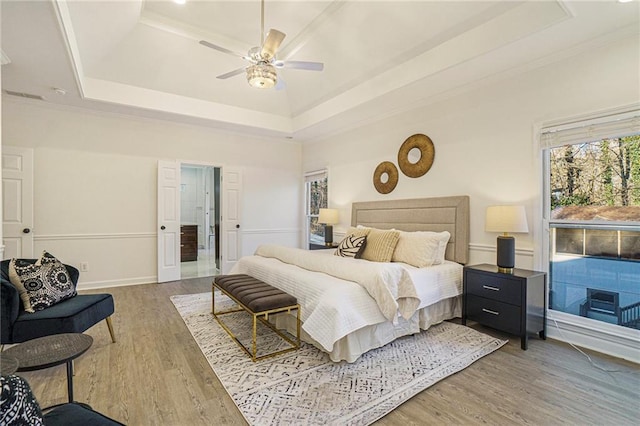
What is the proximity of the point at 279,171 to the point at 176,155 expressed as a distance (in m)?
2.11

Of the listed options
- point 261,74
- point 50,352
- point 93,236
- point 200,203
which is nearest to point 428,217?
point 261,74

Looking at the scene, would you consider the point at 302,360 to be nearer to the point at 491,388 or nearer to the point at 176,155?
the point at 491,388

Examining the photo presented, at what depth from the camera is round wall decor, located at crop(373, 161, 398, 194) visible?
4.89 m

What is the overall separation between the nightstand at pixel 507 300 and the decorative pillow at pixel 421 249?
0.38 metres

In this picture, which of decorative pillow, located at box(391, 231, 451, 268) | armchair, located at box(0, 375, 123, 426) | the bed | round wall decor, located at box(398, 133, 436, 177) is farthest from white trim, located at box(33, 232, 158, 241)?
armchair, located at box(0, 375, 123, 426)

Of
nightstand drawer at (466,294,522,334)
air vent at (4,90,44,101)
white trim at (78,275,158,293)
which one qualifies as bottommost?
white trim at (78,275,158,293)

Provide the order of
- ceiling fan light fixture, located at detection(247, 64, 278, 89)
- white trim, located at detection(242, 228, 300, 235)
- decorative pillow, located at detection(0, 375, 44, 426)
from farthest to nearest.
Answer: white trim, located at detection(242, 228, 300, 235), ceiling fan light fixture, located at detection(247, 64, 278, 89), decorative pillow, located at detection(0, 375, 44, 426)

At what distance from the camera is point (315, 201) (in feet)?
22.9

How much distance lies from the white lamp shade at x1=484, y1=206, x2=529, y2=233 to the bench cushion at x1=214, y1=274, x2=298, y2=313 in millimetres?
2208

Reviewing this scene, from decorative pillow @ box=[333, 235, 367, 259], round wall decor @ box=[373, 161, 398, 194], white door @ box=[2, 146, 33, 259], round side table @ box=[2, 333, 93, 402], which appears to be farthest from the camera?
round wall decor @ box=[373, 161, 398, 194]

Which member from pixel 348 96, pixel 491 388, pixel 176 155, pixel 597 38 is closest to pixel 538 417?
pixel 491 388

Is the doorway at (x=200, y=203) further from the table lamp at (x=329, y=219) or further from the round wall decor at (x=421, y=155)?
the round wall decor at (x=421, y=155)

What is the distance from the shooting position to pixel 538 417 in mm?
1922

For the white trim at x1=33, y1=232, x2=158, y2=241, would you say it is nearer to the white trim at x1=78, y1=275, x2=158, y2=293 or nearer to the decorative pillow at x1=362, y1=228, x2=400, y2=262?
the white trim at x1=78, y1=275, x2=158, y2=293
